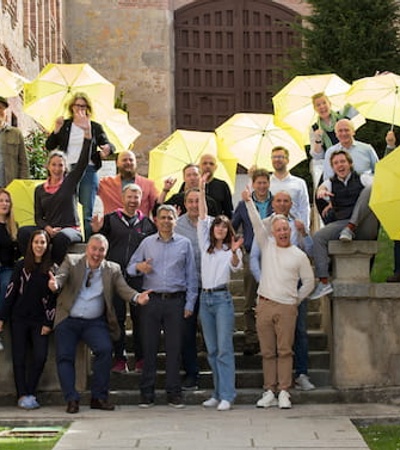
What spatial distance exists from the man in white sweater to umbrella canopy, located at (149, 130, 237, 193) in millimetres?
2438

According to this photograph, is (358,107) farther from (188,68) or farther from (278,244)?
(188,68)

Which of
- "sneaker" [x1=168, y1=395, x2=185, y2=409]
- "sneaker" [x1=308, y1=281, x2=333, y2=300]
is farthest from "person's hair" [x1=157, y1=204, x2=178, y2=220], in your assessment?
"sneaker" [x1=168, y1=395, x2=185, y2=409]

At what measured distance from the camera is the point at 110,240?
39.4 ft

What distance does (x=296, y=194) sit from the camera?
12.6 m

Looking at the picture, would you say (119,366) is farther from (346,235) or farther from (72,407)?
(346,235)

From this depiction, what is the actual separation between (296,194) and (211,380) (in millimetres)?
2204

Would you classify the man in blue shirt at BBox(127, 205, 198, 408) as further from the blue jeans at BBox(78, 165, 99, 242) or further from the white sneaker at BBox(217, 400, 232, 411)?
the blue jeans at BBox(78, 165, 99, 242)

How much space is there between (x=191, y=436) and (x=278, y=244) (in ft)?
8.27

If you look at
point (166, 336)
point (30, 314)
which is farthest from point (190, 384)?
point (30, 314)

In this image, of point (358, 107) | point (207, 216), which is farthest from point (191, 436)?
point (358, 107)

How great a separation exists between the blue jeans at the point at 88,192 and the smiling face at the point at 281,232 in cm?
234

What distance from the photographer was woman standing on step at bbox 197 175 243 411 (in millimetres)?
11258

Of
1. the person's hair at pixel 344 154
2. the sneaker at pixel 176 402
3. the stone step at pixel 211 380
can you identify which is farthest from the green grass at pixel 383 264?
the sneaker at pixel 176 402

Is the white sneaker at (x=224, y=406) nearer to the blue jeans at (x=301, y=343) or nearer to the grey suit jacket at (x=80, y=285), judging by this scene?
the blue jeans at (x=301, y=343)
